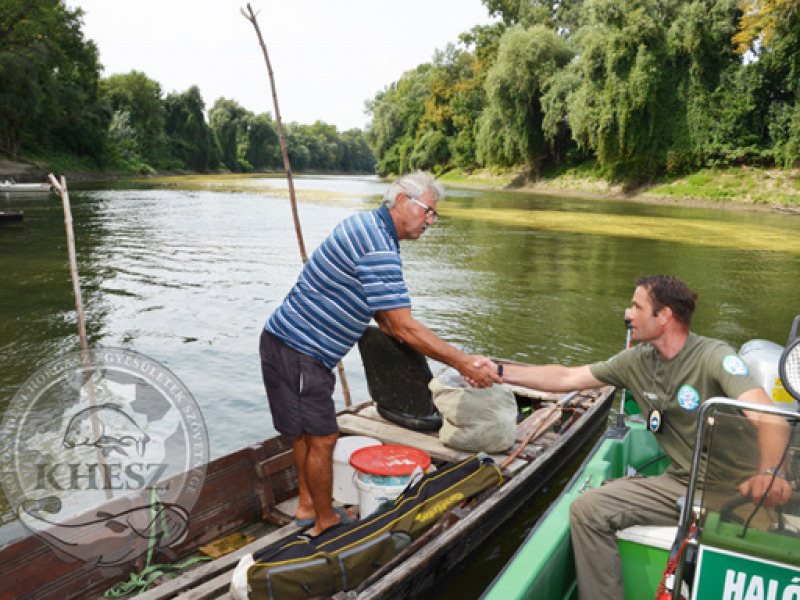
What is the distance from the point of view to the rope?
3.55 m

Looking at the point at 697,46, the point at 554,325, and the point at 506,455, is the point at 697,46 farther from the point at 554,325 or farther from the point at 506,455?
the point at 506,455

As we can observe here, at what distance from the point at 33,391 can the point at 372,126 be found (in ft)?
274

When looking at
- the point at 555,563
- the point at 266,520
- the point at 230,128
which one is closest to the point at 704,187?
the point at 266,520

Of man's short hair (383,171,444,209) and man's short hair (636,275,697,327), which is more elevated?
man's short hair (383,171,444,209)

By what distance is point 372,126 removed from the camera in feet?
286

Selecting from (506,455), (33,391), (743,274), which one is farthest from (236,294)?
(743,274)

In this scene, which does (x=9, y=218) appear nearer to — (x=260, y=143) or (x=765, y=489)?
(x=765, y=489)

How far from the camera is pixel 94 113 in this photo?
57250 millimetres

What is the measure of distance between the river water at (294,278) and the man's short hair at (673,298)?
A: 5063 mm

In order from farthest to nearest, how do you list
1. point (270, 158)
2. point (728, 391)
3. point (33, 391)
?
point (270, 158)
point (33, 391)
point (728, 391)

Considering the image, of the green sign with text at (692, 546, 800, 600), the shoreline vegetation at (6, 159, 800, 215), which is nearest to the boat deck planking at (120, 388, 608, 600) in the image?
the green sign with text at (692, 546, 800, 600)

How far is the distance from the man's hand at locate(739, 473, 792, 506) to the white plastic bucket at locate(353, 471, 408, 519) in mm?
2210

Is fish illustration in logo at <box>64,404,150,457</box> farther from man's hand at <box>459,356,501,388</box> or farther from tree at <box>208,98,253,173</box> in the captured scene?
tree at <box>208,98,253,173</box>

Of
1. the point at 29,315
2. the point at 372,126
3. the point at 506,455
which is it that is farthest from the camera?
the point at 372,126
